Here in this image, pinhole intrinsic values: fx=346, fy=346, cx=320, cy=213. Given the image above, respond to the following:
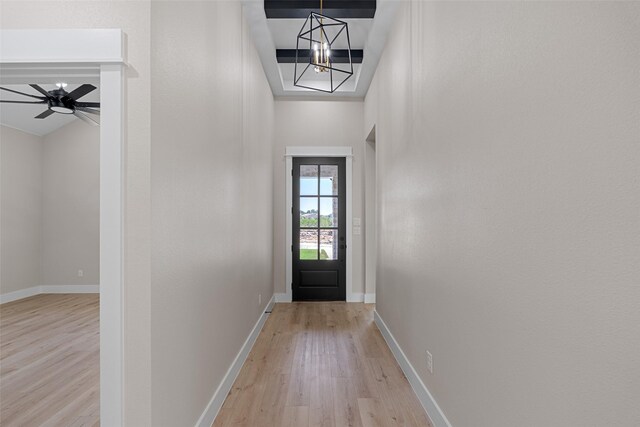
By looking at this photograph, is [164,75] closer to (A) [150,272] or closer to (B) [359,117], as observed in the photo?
(A) [150,272]

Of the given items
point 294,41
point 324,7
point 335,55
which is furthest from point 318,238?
point 324,7

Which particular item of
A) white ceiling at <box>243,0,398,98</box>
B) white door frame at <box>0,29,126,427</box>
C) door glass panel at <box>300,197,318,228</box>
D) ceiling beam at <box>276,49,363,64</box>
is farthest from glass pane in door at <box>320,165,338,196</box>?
white door frame at <box>0,29,126,427</box>

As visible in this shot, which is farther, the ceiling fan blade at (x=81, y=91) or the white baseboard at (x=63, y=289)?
the white baseboard at (x=63, y=289)

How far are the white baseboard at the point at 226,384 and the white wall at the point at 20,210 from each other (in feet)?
15.5

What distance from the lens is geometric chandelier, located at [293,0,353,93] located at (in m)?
2.95

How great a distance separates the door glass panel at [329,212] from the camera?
5441mm

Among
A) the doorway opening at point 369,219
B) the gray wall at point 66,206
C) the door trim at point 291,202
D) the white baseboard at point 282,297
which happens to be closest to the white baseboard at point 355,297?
the door trim at point 291,202

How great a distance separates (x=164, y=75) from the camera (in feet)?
5.07

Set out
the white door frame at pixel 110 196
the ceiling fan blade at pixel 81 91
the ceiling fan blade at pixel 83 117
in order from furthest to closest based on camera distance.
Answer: the ceiling fan blade at pixel 83 117, the ceiling fan blade at pixel 81 91, the white door frame at pixel 110 196

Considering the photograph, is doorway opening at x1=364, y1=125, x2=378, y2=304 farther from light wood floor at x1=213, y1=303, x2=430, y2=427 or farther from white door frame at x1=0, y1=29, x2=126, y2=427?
white door frame at x1=0, y1=29, x2=126, y2=427

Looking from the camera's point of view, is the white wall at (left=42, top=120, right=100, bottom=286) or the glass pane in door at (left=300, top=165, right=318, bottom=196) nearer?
the glass pane in door at (left=300, top=165, right=318, bottom=196)

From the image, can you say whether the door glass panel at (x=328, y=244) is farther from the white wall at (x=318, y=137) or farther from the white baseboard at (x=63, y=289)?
the white baseboard at (x=63, y=289)

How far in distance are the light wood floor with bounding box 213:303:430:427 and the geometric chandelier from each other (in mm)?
2530

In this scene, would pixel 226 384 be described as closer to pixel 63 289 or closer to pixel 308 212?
pixel 308 212
